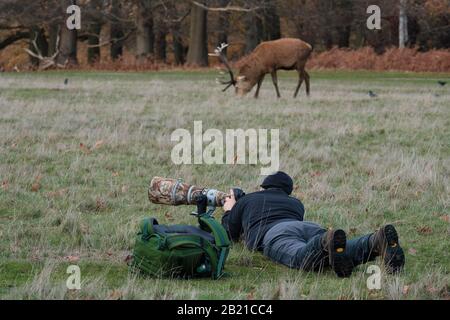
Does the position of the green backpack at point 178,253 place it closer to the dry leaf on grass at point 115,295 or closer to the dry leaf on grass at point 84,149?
the dry leaf on grass at point 115,295

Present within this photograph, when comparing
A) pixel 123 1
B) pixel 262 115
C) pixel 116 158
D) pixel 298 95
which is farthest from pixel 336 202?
pixel 123 1

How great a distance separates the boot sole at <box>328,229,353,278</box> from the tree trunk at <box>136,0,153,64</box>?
39774 millimetres

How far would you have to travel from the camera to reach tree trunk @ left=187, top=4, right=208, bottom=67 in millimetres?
45406

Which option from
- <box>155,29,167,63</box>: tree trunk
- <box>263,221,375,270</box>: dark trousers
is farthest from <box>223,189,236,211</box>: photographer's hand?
<box>155,29,167,63</box>: tree trunk

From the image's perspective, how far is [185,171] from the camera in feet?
37.0

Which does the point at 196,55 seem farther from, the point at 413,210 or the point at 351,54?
the point at 413,210

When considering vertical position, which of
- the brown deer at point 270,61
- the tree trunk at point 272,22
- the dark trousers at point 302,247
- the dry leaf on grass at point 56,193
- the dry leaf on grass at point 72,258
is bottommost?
the dry leaf on grass at point 72,258

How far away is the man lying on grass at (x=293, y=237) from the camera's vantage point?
245 inches

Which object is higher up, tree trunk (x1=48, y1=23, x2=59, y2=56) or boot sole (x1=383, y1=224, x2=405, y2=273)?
tree trunk (x1=48, y1=23, x2=59, y2=56)

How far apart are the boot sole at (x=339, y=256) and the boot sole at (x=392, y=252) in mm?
247

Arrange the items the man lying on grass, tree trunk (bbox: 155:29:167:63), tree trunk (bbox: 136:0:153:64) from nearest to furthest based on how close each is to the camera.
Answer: the man lying on grass → tree trunk (bbox: 136:0:153:64) → tree trunk (bbox: 155:29:167:63)

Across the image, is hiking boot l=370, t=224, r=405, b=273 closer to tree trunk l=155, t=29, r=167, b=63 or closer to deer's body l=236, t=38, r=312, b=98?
deer's body l=236, t=38, r=312, b=98

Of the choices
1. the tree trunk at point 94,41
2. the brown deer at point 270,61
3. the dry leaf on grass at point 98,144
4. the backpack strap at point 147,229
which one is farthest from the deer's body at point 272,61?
the tree trunk at point 94,41

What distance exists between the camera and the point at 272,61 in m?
25.7
